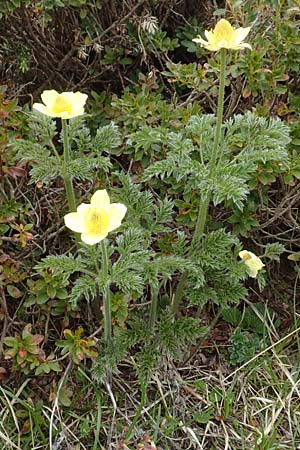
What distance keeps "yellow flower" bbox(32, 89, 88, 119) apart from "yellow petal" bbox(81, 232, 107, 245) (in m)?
0.28

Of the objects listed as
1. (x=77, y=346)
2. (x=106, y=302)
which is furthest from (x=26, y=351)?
(x=106, y=302)

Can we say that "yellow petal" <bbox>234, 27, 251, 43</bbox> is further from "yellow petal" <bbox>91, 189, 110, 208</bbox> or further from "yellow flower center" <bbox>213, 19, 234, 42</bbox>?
"yellow petal" <bbox>91, 189, 110, 208</bbox>

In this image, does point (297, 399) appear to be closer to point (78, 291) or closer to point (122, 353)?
point (122, 353)

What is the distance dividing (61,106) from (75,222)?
278 mm

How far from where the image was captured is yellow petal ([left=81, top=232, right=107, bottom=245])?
1.30m

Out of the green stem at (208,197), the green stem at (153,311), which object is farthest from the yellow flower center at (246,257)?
the green stem at (153,311)

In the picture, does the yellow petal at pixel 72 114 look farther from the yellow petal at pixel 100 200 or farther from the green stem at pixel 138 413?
the green stem at pixel 138 413

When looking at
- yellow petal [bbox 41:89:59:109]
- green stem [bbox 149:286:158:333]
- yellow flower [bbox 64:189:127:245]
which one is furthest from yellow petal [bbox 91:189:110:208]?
green stem [bbox 149:286:158:333]

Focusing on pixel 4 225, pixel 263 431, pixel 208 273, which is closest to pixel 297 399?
pixel 263 431

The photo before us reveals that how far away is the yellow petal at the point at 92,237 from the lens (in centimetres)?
130

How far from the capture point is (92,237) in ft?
4.31

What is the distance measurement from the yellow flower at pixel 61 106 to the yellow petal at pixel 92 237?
0.28 m

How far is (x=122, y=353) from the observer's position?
169 centimetres

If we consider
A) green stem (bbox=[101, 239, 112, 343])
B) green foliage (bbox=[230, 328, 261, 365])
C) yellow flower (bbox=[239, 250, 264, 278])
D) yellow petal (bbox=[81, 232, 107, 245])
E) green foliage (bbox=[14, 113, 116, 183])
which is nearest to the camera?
yellow petal (bbox=[81, 232, 107, 245])
